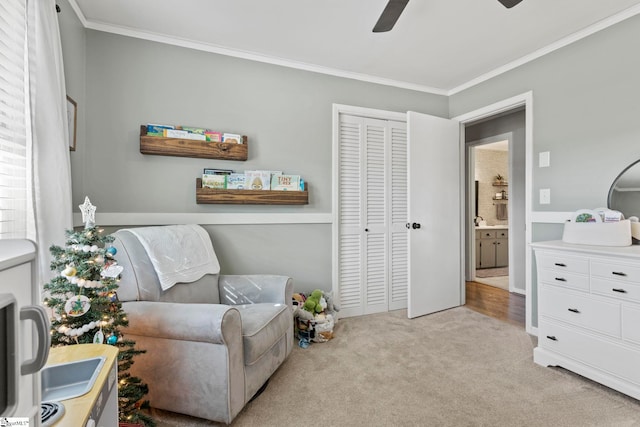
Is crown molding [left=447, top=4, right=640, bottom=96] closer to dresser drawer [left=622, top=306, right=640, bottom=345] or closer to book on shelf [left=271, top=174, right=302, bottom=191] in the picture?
dresser drawer [left=622, top=306, right=640, bottom=345]

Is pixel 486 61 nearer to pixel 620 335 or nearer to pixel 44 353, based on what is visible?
pixel 620 335

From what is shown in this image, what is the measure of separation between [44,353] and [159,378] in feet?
3.94

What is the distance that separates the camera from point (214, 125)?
8.52ft

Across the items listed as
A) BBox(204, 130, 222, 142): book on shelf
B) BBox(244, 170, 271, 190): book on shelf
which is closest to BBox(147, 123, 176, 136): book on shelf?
BBox(204, 130, 222, 142): book on shelf

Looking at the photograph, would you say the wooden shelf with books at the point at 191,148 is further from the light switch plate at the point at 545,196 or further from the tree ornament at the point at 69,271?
the light switch plate at the point at 545,196

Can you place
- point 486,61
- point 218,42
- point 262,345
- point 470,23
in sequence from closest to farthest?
point 262,345, point 470,23, point 218,42, point 486,61

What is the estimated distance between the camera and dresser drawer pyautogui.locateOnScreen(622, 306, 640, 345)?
170cm

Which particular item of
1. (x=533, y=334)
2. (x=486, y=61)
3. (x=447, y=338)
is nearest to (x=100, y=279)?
(x=447, y=338)

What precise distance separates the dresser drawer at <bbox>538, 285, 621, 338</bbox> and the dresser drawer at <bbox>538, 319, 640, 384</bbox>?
67 millimetres

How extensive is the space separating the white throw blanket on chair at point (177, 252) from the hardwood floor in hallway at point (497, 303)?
2817 mm

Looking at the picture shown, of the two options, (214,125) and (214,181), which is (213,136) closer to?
(214,125)

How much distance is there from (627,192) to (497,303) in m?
1.89

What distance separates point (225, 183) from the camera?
2.56 metres

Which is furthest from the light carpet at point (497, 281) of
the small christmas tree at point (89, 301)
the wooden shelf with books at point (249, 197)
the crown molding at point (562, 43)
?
the small christmas tree at point (89, 301)
